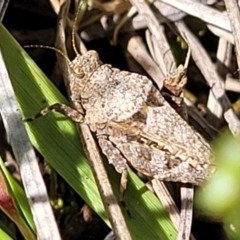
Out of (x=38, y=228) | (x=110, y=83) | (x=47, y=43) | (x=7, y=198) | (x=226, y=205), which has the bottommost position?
(x=226, y=205)

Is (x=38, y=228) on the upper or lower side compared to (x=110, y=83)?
lower

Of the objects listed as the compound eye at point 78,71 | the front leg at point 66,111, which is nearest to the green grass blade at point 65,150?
the front leg at point 66,111

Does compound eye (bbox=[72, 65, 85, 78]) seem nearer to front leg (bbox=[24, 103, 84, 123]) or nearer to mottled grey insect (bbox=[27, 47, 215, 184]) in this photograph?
mottled grey insect (bbox=[27, 47, 215, 184])

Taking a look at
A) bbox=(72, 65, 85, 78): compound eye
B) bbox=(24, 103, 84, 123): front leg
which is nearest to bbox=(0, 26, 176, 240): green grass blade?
bbox=(24, 103, 84, 123): front leg

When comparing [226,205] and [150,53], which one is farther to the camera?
[150,53]

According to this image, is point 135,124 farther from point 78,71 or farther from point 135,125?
point 78,71

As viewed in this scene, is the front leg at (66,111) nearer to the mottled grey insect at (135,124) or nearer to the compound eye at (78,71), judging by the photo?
the mottled grey insect at (135,124)

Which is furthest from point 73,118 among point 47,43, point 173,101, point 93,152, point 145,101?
point 47,43

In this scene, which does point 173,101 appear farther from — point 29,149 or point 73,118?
point 29,149
